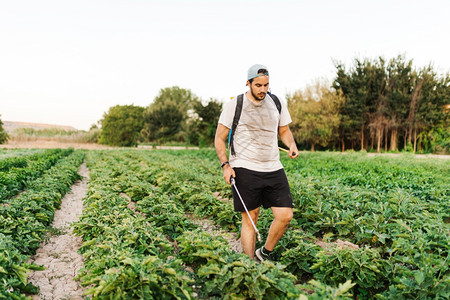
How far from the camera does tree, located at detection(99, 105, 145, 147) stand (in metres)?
36.8

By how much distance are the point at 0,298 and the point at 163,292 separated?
3.98 feet

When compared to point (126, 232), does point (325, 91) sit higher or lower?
higher

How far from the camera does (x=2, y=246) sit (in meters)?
3.06

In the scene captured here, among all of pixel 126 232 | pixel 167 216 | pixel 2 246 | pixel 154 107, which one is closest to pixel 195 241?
pixel 126 232

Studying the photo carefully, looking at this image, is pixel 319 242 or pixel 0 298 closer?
pixel 0 298

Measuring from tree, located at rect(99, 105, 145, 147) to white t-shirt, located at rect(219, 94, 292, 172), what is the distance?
35297 millimetres

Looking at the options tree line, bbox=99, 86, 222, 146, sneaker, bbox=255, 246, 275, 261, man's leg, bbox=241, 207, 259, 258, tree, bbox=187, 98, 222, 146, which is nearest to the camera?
man's leg, bbox=241, 207, 259, 258

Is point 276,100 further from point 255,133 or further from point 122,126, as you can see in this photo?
point 122,126

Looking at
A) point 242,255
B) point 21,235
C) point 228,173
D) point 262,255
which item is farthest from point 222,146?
point 21,235

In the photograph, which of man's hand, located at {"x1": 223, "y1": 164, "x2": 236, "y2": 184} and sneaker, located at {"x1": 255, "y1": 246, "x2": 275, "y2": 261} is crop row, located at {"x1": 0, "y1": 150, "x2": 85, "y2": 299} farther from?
sneaker, located at {"x1": 255, "y1": 246, "x2": 275, "y2": 261}

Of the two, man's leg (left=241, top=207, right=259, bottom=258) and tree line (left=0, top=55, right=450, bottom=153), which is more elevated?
tree line (left=0, top=55, right=450, bottom=153)

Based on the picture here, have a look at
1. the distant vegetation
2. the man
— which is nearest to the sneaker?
the man

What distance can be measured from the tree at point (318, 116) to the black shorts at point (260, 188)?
2603 centimetres

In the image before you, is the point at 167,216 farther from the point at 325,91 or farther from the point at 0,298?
the point at 325,91
